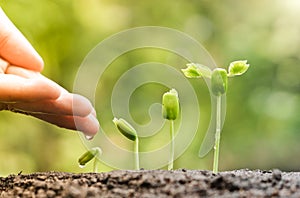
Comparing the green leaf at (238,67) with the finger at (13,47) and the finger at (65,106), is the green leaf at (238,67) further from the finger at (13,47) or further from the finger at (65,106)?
the finger at (13,47)

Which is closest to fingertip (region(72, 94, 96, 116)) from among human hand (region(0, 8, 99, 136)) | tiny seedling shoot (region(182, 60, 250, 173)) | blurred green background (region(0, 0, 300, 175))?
human hand (region(0, 8, 99, 136))

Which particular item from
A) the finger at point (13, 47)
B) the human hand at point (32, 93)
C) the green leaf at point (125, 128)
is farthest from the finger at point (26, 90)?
the finger at point (13, 47)

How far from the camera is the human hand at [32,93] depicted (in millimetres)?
529

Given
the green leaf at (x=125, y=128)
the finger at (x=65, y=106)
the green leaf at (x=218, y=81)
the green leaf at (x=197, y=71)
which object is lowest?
the green leaf at (x=125, y=128)

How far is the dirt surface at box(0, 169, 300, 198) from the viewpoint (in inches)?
18.0

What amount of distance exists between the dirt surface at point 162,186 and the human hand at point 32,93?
94 millimetres

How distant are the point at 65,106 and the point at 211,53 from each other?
3.97ft

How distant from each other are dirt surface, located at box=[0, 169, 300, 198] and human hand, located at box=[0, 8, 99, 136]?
9 cm

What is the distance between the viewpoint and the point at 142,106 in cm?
169

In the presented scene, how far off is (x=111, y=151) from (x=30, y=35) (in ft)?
1.68

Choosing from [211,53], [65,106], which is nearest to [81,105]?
[65,106]

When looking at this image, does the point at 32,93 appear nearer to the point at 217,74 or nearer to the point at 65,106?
the point at 65,106

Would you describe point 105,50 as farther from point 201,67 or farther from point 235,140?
point 201,67

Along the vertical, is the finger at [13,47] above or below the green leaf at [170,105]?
above
